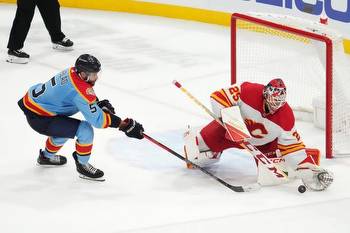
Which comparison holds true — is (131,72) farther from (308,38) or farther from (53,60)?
(308,38)

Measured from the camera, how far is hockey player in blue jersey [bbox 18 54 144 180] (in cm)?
455

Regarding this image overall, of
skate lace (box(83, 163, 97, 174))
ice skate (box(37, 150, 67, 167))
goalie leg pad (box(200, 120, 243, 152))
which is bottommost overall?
ice skate (box(37, 150, 67, 167))

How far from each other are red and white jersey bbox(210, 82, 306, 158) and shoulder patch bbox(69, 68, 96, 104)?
639mm

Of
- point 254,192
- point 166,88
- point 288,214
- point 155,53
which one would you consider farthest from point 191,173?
A: point 155,53

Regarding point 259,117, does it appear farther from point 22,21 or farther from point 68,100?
point 22,21

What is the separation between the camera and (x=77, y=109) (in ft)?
15.5

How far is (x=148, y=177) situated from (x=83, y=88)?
0.61 meters

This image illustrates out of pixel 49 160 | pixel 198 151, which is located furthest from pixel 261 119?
pixel 49 160

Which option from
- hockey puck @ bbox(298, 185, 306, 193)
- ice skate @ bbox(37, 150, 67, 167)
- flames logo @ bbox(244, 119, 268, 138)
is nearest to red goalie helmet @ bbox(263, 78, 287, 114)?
flames logo @ bbox(244, 119, 268, 138)

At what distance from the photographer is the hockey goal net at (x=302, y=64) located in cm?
512

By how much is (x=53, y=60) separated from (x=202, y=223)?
3.40 metres

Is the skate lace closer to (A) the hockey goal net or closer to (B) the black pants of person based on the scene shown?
(A) the hockey goal net

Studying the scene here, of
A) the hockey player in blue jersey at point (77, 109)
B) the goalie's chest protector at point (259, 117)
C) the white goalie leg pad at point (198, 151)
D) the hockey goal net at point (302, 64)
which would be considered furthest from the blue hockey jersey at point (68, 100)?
the hockey goal net at point (302, 64)

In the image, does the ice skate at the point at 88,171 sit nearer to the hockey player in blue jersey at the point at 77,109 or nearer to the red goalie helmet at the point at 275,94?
the hockey player in blue jersey at the point at 77,109
